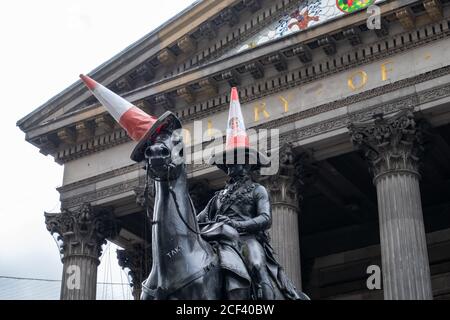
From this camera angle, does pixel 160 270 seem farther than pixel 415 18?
No

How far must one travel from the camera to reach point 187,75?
89.2ft

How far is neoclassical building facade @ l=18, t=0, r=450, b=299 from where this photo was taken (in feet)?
76.3

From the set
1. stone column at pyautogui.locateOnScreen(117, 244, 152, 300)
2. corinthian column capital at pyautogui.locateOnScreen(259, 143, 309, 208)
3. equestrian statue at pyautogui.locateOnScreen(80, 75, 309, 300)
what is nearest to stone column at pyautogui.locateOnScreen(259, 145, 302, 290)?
corinthian column capital at pyautogui.locateOnScreen(259, 143, 309, 208)

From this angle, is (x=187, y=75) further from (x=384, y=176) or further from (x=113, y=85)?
(x=384, y=176)

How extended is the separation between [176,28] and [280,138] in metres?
5.93

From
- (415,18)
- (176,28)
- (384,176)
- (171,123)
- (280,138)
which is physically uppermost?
(176,28)

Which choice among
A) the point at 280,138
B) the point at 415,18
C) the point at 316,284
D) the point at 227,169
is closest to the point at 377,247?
the point at 316,284

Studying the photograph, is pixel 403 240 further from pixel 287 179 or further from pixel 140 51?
pixel 140 51

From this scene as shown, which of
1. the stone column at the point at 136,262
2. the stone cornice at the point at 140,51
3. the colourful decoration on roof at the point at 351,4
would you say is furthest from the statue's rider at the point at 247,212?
the stone column at the point at 136,262

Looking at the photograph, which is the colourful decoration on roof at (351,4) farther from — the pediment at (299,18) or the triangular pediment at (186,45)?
the triangular pediment at (186,45)

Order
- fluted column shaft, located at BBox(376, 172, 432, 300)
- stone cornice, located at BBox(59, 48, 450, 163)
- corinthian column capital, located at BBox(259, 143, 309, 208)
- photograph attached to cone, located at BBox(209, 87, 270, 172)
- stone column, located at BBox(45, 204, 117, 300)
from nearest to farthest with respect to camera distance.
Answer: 1. photograph attached to cone, located at BBox(209, 87, 270, 172)
2. fluted column shaft, located at BBox(376, 172, 432, 300)
3. stone cornice, located at BBox(59, 48, 450, 163)
4. corinthian column capital, located at BBox(259, 143, 309, 208)
5. stone column, located at BBox(45, 204, 117, 300)

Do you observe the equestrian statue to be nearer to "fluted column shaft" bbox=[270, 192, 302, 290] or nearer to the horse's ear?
the horse's ear

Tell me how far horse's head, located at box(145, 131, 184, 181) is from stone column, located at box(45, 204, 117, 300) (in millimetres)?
19384

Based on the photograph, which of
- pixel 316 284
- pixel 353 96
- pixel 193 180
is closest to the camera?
pixel 353 96
